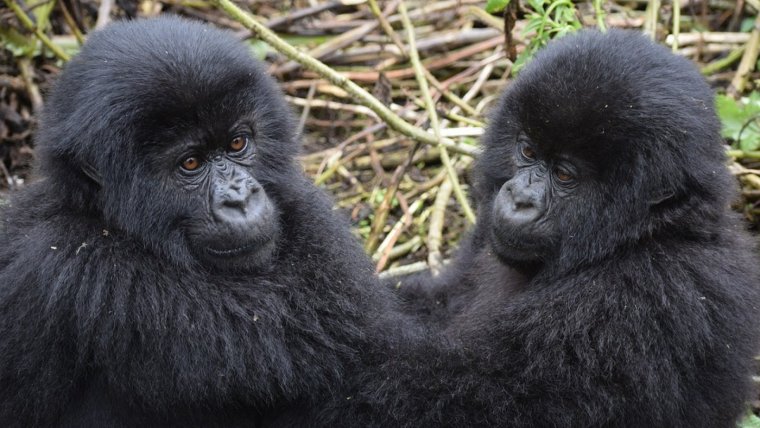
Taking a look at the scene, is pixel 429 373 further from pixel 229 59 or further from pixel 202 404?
pixel 229 59

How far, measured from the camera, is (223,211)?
13.4 ft

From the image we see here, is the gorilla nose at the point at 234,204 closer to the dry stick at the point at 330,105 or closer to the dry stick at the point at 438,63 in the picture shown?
the dry stick at the point at 330,105

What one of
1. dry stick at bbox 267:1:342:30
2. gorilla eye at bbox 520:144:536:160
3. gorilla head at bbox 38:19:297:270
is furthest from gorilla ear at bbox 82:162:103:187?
dry stick at bbox 267:1:342:30

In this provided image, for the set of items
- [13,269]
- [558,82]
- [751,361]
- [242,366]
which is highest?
[558,82]

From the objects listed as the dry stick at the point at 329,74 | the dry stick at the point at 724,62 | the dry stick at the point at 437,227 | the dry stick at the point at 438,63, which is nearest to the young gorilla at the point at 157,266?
the dry stick at the point at 329,74

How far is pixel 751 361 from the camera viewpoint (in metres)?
4.26

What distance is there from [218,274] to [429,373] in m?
0.93

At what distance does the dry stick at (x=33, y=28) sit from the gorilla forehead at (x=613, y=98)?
3.70 meters

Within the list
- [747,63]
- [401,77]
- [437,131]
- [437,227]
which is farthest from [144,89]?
[747,63]

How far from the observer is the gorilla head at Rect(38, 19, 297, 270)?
13.1ft

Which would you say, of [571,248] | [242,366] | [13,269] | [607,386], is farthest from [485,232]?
[13,269]

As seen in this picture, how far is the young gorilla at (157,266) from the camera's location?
3.95 metres

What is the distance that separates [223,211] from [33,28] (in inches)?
136

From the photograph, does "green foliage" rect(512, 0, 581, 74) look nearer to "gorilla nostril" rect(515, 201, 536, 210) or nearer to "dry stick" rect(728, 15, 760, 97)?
"gorilla nostril" rect(515, 201, 536, 210)
